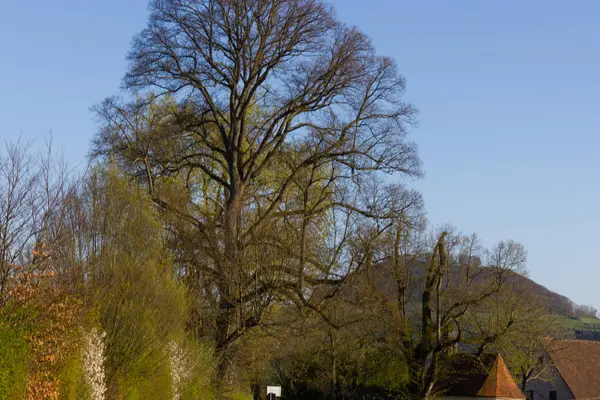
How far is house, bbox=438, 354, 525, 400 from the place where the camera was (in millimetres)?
56719

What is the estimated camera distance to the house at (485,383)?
5672cm

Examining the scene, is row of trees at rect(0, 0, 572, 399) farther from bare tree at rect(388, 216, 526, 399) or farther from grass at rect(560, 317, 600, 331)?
grass at rect(560, 317, 600, 331)

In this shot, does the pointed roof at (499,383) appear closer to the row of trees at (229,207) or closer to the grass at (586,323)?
the row of trees at (229,207)

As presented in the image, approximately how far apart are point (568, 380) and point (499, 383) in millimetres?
22468

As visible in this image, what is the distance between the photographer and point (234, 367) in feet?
107

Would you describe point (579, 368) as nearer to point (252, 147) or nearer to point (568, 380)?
point (568, 380)

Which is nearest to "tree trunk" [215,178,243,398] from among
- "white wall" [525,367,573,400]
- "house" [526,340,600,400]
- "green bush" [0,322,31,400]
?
"green bush" [0,322,31,400]

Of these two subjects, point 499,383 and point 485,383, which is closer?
point 499,383

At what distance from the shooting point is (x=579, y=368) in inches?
3147

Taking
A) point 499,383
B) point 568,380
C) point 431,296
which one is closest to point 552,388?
point 568,380

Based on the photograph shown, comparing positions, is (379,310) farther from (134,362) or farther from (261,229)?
(134,362)

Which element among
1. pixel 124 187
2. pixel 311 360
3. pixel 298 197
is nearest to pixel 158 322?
pixel 124 187

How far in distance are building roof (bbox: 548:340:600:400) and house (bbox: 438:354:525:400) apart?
15965 millimetres

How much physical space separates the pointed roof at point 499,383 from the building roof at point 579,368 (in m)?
15.9
